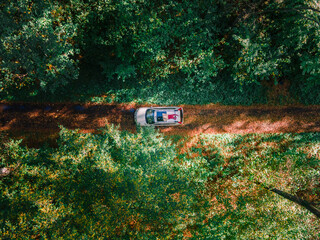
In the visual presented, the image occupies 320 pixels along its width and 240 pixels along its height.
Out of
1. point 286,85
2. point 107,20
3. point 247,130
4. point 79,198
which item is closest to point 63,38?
point 107,20

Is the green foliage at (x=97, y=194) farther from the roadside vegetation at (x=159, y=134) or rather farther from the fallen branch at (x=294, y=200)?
the fallen branch at (x=294, y=200)

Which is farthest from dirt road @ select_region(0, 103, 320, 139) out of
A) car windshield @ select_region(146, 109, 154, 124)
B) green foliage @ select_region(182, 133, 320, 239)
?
car windshield @ select_region(146, 109, 154, 124)

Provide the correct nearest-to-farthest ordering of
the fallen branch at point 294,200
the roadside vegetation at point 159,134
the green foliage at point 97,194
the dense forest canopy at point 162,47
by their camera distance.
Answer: the green foliage at point 97,194
the roadside vegetation at point 159,134
the dense forest canopy at point 162,47
the fallen branch at point 294,200

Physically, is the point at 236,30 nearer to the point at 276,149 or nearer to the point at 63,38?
the point at 276,149

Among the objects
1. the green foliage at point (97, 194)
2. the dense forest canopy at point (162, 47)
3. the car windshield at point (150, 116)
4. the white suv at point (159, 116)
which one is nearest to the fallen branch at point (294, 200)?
the green foliage at point (97, 194)

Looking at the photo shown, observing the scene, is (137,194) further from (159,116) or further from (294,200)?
(294,200)
